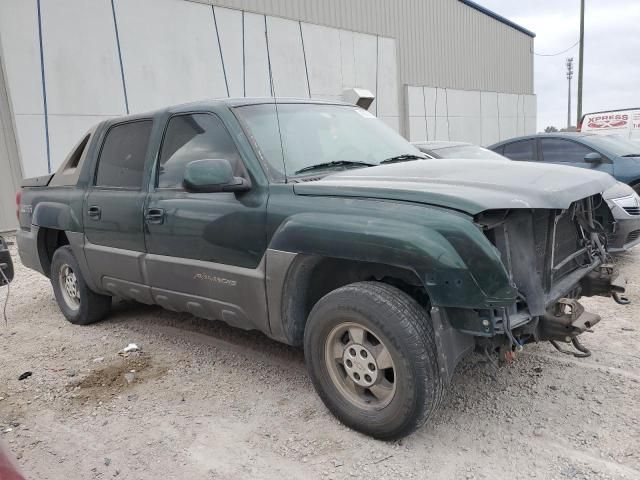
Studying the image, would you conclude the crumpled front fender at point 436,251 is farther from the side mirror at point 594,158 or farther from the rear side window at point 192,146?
the side mirror at point 594,158

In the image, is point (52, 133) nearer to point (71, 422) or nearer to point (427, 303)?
point (71, 422)

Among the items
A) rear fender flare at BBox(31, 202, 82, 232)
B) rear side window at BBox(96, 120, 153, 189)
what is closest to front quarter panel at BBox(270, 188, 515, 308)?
rear side window at BBox(96, 120, 153, 189)

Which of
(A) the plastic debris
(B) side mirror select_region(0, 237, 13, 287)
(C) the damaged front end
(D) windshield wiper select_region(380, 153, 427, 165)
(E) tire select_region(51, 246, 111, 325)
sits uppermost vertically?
(D) windshield wiper select_region(380, 153, 427, 165)

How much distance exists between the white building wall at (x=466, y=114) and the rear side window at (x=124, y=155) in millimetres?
15943

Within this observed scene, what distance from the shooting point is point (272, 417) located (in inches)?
126

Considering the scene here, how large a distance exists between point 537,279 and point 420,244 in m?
0.69

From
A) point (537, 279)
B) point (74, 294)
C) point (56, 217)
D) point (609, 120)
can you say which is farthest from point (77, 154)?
point (609, 120)

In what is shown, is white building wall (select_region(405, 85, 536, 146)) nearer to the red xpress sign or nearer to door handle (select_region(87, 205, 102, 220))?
the red xpress sign

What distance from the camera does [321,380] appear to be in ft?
9.96

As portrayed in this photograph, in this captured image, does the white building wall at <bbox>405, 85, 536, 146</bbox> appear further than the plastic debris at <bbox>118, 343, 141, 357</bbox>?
Yes

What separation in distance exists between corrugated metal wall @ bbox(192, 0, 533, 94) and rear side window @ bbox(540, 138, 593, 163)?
8.83 meters

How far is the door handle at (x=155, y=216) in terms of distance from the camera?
379 centimetres

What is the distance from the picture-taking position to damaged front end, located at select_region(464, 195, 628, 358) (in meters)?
2.55

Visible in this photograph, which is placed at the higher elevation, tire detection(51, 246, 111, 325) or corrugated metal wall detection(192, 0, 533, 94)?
corrugated metal wall detection(192, 0, 533, 94)
